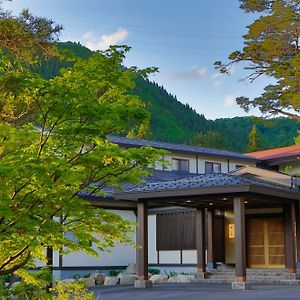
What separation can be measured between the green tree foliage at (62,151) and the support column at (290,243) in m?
13.7

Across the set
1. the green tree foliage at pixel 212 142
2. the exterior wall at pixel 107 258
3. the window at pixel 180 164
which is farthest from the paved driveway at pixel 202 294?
the green tree foliage at pixel 212 142

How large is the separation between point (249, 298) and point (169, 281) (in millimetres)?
9487

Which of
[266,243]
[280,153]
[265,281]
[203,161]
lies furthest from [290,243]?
[280,153]

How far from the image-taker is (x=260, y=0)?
29.1 m

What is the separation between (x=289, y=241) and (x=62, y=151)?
50.8ft

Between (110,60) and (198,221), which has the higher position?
(110,60)

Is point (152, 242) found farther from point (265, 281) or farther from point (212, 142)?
point (212, 142)

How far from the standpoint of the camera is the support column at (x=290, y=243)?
22.9 m

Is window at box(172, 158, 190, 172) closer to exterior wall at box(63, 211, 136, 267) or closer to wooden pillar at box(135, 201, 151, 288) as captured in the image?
exterior wall at box(63, 211, 136, 267)

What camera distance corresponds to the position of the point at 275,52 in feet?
89.8

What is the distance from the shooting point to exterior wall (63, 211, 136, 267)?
86.8ft

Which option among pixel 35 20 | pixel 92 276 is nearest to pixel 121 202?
pixel 92 276

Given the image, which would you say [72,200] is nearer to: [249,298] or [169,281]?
[249,298]

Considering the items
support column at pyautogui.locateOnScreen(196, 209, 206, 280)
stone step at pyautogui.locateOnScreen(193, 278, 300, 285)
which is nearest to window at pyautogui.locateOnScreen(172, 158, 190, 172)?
support column at pyautogui.locateOnScreen(196, 209, 206, 280)
